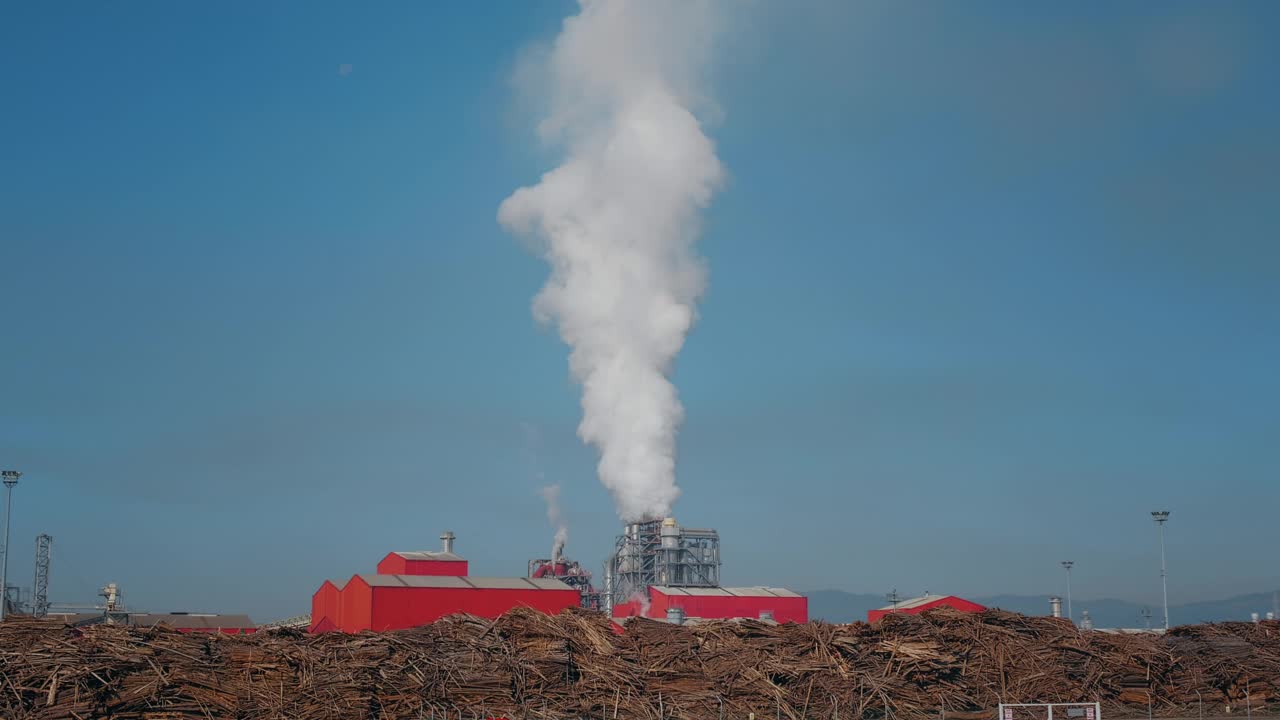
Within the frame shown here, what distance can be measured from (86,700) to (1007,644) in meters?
32.6

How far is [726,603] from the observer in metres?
82.6

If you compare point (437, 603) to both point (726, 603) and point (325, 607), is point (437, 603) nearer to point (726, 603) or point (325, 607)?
point (325, 607)

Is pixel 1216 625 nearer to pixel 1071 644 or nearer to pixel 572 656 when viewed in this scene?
pixel 1071 644

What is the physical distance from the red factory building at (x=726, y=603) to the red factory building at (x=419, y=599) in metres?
15.2

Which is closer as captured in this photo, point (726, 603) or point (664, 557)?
point (726, 603)

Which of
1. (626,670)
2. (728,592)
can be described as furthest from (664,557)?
(626,670)

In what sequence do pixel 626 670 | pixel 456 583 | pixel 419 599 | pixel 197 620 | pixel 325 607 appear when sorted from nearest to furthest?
pixel 626 670 → pixel 419 599 → pixel 456 583 → pixel 325 607 → pixel 197 620

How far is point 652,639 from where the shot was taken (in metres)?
42.4

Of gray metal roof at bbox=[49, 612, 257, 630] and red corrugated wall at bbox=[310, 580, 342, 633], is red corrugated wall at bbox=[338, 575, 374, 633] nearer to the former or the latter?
red corrugated wall at bbox=[310, 580, 342, 633]

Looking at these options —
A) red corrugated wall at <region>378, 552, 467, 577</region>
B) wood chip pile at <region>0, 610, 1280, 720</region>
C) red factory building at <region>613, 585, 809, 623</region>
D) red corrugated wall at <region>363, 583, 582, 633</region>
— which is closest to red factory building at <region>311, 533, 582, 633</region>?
red corrugated wall at <region>363, 583, 582, 633</region>

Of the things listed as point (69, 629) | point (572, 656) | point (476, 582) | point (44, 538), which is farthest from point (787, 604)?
point (44, 538)

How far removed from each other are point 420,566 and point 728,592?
77.7ft

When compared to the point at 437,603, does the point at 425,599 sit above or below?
above

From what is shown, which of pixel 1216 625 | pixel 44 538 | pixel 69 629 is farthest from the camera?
pixel 44 538
